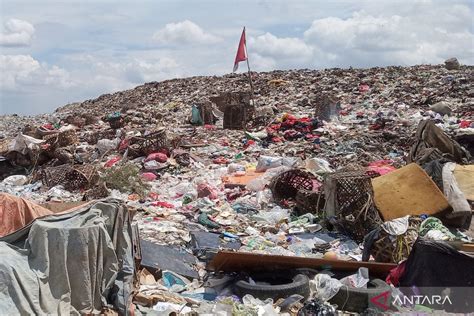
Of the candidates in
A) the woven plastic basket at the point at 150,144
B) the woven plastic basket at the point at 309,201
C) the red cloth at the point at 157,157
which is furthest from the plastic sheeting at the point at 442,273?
the woven plastic basket at the point at 150,144

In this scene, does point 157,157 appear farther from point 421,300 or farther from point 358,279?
point 421,300

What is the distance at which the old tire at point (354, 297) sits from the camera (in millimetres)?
3805

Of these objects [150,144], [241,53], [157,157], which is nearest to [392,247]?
[157,157]

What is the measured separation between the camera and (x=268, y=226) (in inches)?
227

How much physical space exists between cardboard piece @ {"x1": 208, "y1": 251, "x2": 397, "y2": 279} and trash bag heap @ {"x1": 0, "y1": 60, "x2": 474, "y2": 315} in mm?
13

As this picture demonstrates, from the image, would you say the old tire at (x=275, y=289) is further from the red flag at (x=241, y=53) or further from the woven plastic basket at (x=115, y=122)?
the woven plastic basket at (x=115, y=122)

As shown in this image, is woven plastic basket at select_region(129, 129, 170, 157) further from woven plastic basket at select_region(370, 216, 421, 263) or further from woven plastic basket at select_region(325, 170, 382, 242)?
woven plastic basket at select_region(370, 216, 421, 263)

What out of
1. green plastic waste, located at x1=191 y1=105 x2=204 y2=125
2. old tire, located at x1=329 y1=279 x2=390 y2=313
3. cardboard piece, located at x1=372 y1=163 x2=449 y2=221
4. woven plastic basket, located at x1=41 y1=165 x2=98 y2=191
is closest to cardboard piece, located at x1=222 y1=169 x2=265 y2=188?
woven plastic basket, located at x1=41 y1=165 x2=98 y2=191

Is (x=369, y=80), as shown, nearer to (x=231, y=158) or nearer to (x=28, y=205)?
(x=231, y=158)

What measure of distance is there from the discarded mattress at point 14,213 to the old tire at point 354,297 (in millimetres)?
2415

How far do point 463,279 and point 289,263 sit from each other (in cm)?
132

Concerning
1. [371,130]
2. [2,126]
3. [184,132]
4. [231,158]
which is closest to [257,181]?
[231,158]

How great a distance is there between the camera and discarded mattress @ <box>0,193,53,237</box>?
12.9 feet

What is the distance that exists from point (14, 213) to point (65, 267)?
0.99m
